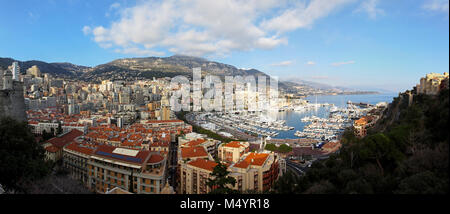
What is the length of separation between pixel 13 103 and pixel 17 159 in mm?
2332

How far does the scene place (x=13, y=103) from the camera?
5.67 meters

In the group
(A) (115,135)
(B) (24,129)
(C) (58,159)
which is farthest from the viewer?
(A) (115,135)

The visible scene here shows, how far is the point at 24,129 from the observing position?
4.71 meters

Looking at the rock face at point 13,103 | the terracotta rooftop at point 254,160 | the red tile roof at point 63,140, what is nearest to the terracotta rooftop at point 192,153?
the terracotta rooftop at point 254,160

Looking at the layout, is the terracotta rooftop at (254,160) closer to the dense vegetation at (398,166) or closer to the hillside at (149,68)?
the dense vegetation at (398,166)

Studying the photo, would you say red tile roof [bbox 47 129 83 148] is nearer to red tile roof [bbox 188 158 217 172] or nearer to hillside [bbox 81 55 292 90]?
red tile roof [bbox 188 158 217 172]

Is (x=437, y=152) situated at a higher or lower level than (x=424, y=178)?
higher

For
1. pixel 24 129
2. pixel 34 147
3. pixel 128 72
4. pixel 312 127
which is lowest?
pixel 312 127

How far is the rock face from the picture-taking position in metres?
5.44

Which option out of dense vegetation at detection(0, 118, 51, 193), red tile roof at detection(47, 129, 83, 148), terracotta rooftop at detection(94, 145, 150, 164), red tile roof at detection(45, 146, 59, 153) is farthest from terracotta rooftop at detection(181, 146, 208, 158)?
red tile roof at detection(47, 129, 83, 148)
